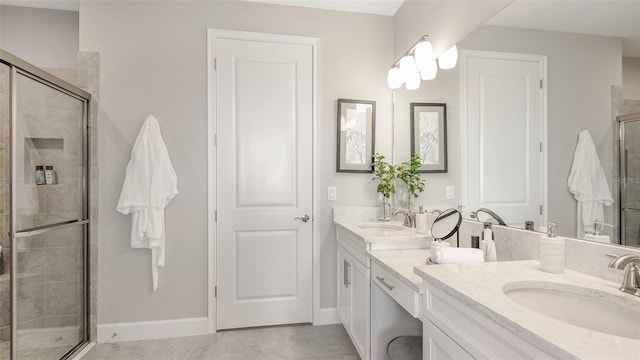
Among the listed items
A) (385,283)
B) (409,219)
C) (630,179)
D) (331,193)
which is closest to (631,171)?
(630,179)

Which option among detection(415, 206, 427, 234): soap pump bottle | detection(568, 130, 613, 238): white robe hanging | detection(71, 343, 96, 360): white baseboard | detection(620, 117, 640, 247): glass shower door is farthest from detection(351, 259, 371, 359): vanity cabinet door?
detection(71, 343, 96, 360): white baseboard

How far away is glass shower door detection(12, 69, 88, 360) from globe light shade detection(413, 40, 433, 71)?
8.18ft

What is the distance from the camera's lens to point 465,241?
1.81m

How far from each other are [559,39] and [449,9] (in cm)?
96

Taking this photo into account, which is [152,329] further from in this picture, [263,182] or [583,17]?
[583,17]

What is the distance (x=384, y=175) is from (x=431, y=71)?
0.94 metres

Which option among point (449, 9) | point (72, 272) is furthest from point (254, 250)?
point (449, 9)

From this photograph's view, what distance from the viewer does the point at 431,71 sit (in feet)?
7.13

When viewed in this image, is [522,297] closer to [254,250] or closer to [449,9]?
[449,9]

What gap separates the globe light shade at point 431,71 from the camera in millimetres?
2146

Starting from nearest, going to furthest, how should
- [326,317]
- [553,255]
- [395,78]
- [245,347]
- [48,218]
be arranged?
[553,255], [48,218], [245,347], [395,78], [326,317]

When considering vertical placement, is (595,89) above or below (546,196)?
above

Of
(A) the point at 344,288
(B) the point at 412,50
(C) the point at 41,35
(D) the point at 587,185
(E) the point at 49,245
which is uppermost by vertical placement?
(C) the point at 41,35

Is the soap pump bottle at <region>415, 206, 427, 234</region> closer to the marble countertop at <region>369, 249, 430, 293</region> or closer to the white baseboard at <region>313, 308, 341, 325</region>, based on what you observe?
the marble countertop at <region>369, 249, 430, 293</region>
